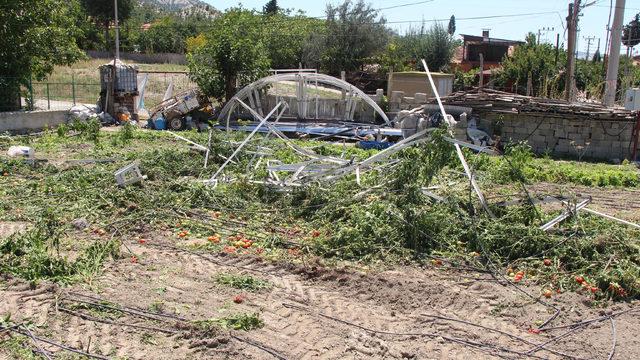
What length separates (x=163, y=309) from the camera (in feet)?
19.0

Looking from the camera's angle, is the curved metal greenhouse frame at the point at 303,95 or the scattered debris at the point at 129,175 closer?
the scattered debris at the point at 129,175

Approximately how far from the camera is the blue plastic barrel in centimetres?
2059

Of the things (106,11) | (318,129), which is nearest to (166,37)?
(106,11)

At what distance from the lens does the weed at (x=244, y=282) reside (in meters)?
6.48

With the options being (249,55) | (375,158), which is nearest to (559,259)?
(375,158)

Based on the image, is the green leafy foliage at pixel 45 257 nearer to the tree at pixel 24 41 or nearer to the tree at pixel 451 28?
the tree at pixel 24 41

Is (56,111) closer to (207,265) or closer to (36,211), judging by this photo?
(36,211)

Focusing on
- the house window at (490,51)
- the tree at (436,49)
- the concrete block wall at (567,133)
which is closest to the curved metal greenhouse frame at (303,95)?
the concrete block wall at (567,133)

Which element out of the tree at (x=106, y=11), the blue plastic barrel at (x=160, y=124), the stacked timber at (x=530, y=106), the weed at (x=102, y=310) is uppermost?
the tree at (x=106, y=11)

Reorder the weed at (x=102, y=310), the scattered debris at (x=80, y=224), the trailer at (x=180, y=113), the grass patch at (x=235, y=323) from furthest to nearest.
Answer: the trailer at (x=180, y=113)
the scattered debris at (x=80, y=224)
the weed at (x=102, y=310)
the grass patch at (x=235, y=323)

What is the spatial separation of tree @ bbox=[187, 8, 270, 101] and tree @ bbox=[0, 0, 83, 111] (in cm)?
470

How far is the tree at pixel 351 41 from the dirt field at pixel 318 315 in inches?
1133

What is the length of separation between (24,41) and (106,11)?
3339cm

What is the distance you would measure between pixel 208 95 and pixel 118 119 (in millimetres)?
3220
